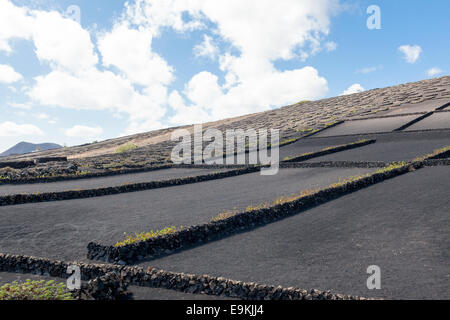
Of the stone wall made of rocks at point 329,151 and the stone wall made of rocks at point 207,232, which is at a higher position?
the stone wall made of rocks at point 329,151

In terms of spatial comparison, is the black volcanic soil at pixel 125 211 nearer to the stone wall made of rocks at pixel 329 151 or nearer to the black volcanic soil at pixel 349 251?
the black volcanic soil at pixel 349 251

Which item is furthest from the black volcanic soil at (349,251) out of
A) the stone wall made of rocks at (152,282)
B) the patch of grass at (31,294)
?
the patch of grass at (31,294)

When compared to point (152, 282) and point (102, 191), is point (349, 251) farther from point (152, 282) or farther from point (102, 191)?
point (102, 191)

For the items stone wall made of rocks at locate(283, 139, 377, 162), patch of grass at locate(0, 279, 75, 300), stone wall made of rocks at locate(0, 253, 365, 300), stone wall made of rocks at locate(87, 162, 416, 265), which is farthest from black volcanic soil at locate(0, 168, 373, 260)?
stone wall made of rocks at locate(283, 139, 377, 162)

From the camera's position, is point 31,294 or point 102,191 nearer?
point 31,294

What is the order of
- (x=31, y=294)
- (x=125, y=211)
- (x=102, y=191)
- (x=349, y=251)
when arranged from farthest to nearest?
(x=102, y=191) → (x=125, y=211) → (x=349, y=251) → (x=31, y=294)

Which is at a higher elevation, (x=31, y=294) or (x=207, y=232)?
(x=207, y=232)

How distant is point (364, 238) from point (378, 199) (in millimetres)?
4604

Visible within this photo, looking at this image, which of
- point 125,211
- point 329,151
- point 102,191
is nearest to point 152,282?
point 125,211

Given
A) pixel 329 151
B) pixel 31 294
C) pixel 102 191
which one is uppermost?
pixel 329 151

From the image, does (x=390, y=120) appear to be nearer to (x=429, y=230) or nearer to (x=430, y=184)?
(x=430, y=184)
